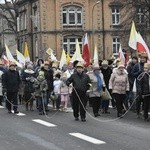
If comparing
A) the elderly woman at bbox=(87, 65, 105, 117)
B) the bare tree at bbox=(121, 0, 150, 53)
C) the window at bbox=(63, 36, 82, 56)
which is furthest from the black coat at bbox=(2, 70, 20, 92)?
the window at bbox=(63, 36, 82, 56)

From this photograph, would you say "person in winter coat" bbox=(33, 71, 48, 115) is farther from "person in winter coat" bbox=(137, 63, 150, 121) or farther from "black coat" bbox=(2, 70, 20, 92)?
"person in winter coat" bbox=(137, 63, 150, 121)

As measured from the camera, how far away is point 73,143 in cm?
1143

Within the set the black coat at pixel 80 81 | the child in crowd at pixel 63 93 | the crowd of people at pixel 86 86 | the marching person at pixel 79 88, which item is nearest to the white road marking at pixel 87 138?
the crowd of people at pixel 86 86

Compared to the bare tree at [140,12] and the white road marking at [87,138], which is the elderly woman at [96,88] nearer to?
the white road marking at [87,138]

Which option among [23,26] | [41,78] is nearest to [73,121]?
[41,78]

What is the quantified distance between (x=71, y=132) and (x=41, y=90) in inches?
207

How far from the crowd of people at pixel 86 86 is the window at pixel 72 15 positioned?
47.5m

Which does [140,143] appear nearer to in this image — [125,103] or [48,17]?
[125,103]

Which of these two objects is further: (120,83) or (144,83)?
(120,83)

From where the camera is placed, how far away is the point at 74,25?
67812mm

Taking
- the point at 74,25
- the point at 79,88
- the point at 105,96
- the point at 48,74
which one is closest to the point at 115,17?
the point at 74,25

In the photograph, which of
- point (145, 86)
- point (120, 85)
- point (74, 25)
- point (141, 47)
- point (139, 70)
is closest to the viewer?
point (145, 86)

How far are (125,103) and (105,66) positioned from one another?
55.8 inches

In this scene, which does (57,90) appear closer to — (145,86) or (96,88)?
(96,88)
